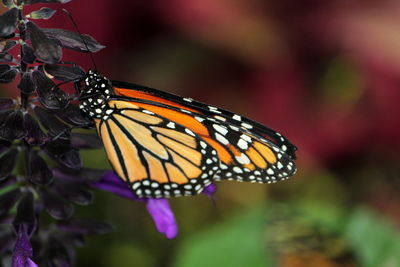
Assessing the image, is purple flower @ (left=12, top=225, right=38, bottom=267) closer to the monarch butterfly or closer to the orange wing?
the monarch butterfly

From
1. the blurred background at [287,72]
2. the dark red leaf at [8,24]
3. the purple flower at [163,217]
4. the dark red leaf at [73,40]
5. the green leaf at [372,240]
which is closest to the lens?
the dark red leaf at [8,24]

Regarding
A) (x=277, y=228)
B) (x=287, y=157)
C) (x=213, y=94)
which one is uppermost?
(x=213, y=94)

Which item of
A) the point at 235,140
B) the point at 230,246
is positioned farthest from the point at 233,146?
the point at 230,246

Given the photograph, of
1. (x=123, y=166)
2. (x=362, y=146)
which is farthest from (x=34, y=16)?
(x=362, y=146)

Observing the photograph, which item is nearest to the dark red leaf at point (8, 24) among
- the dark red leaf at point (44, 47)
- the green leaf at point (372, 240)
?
the dark red leaf at point (44, 47)

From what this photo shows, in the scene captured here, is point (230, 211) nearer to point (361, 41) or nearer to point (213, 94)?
point (213, 94)

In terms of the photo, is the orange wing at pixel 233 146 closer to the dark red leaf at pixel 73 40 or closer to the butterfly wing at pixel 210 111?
the butterfly wing at pixel 210 111
